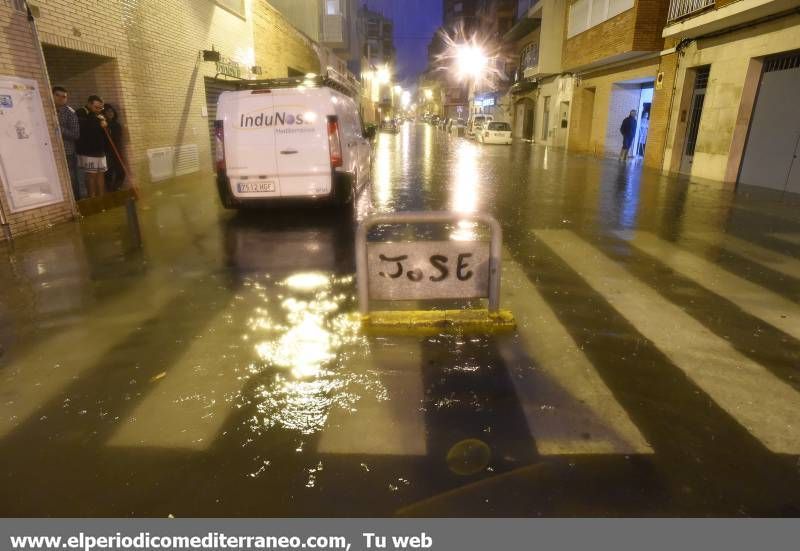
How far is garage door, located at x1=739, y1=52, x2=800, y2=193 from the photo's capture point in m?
12.1

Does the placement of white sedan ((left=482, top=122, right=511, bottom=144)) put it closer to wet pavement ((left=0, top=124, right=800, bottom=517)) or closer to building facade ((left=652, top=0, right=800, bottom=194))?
building facade ((left=652, top=0, right=800, bottom=194))

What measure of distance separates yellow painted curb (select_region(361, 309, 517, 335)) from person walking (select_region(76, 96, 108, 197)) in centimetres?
840

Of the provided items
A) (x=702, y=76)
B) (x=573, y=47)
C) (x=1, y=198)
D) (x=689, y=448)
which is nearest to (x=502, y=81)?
(x=573, y=47)

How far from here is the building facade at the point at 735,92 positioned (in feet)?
39.9

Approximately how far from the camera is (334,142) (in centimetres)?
795

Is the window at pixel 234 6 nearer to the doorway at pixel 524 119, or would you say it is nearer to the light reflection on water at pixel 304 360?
the light reflection on water at pixel 304 360

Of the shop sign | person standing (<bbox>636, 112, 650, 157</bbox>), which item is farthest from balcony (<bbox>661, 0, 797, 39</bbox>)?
the shop sign

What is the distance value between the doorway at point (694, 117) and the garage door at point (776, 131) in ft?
7.83

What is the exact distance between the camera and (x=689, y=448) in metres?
2.73

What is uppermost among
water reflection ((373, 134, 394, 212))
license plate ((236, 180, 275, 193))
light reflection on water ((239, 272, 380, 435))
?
license plate ((236, 180, 275, 193))

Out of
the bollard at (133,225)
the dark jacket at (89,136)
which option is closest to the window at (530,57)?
the dark jacket at (89,136)

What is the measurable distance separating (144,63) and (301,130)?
21.3 feet

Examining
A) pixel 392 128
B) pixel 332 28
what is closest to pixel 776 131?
pixel 332 28

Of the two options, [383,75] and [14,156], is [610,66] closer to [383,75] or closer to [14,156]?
[14,156]
